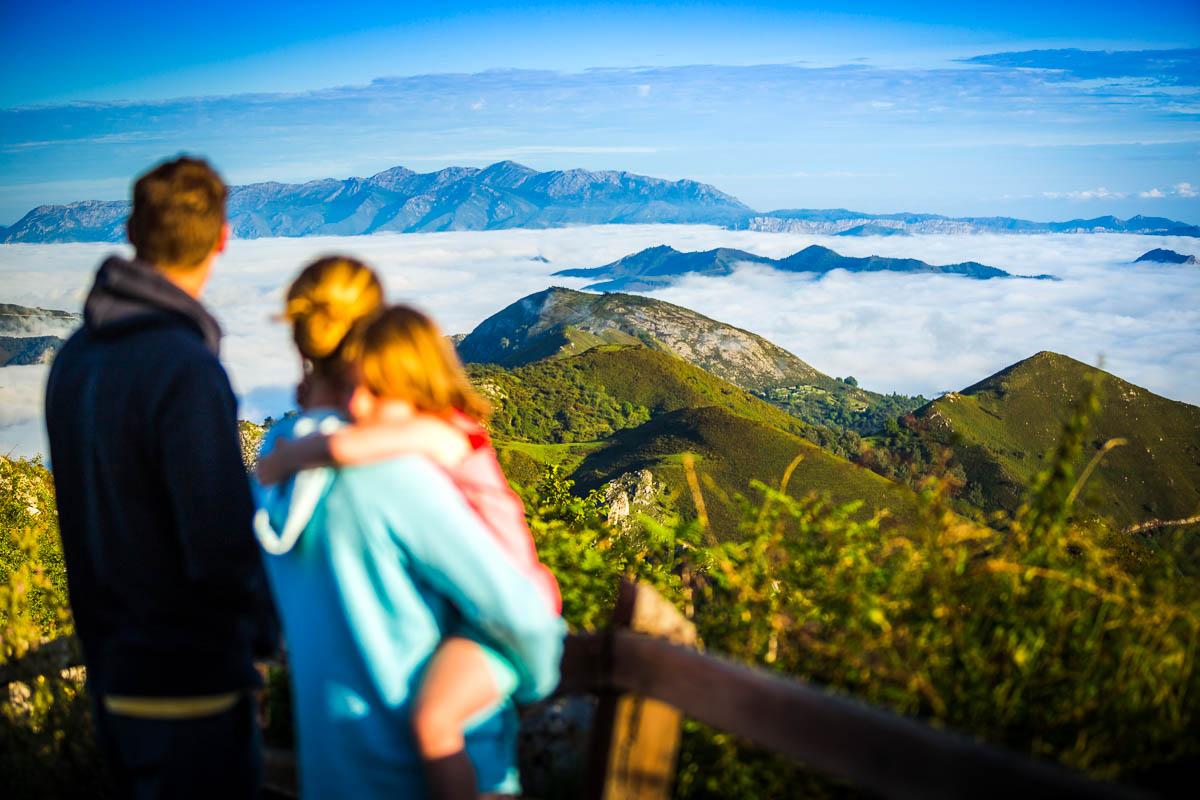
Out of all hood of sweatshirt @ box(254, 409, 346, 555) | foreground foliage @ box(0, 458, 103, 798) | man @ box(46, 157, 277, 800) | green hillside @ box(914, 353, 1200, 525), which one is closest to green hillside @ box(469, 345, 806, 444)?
green hillside @ box(914, 353, 1200, 525)

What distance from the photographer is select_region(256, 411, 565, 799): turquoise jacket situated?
84.0 inches

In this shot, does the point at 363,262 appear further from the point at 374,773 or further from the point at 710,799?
the point at 710,799

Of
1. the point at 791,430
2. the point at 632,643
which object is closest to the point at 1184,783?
the point at 632,643

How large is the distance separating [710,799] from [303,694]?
1.48 metres

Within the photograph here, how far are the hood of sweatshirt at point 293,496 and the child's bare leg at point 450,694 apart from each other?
0.50m

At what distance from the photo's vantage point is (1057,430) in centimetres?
15312

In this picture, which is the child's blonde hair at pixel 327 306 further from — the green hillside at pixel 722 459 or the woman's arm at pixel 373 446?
the green hillside at pixel 722 459

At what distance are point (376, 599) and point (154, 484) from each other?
3.37 feet

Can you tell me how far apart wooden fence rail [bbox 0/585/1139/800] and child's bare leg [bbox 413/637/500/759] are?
546 millimetres

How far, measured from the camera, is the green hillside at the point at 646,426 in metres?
116

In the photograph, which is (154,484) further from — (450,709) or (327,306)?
(450,709)

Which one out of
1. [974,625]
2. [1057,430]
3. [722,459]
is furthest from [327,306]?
[1057,430]

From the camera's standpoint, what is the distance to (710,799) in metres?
2.99

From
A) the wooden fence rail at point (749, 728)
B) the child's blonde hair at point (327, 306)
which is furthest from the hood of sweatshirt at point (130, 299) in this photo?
the wooden fence rail at point (749, 728)
